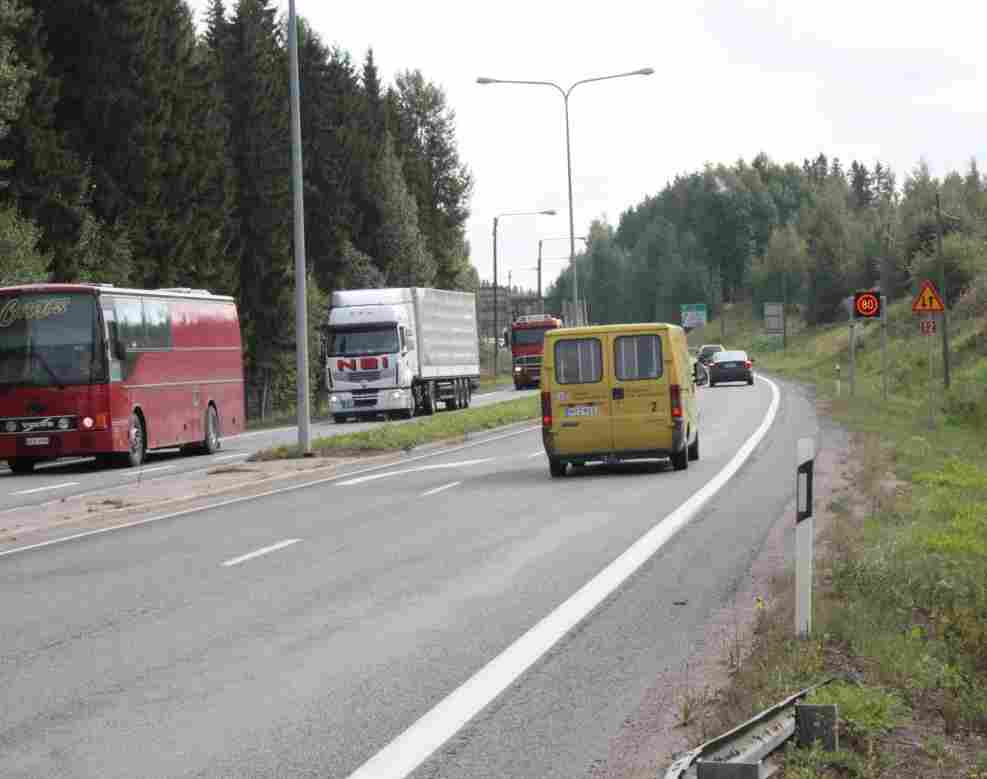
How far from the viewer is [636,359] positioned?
73.5ft

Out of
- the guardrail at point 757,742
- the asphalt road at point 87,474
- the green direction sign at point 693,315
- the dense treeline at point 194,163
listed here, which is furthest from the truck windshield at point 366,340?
the green direction sign at point 693,315

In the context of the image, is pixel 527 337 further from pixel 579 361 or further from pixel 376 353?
pixel 579 361

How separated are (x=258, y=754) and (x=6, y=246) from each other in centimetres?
3427

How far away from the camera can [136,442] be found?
98.8 feet

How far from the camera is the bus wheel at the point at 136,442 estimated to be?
29.8 m

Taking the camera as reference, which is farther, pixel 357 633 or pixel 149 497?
pixel 149 497

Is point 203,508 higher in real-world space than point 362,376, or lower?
lower

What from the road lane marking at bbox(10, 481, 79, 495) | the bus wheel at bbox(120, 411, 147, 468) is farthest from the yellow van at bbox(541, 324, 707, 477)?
the bus wheel at bbox(120, 411, 147, 468)

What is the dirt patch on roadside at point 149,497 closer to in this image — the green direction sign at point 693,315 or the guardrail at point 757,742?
the guardrail at point 757,742

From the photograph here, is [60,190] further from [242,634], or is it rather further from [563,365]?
[242,634]

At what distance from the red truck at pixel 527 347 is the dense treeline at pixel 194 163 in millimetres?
9521

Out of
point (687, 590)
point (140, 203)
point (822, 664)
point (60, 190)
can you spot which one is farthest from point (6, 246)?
point (822, 664)

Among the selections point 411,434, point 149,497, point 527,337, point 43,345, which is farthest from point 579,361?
point 527,337

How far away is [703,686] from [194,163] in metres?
53.2
